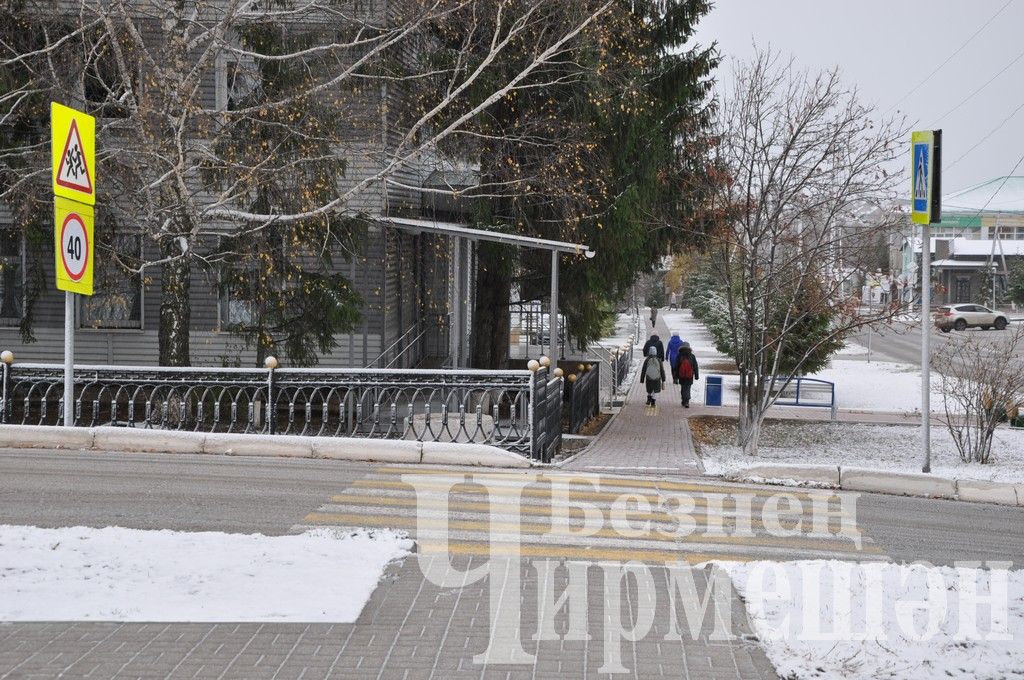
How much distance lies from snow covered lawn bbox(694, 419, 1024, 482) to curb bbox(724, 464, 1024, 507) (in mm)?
738

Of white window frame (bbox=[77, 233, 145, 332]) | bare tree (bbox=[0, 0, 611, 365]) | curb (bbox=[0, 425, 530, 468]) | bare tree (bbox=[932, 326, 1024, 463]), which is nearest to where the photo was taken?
curb (bbox=[0, 425, 530, 468])

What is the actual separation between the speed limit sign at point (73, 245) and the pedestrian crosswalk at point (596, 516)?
4412mm

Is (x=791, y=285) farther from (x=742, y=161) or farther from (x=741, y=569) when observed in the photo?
(x=741, y=569)

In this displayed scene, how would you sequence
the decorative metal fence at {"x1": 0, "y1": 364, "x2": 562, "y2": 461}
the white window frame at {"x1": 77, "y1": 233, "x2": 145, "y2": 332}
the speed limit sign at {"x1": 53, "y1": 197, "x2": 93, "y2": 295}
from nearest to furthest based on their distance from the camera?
the speed limit sign at {"x1": 53, "y1": 197, "x2": 93, "y2": 295}
the decorative metal fence at {"x1": 0, "y1": 364, "x2": 562, "y2": 461}
the white window frame at {"x1": 77, "y1": 233, "x2": 145, "y2": 332}

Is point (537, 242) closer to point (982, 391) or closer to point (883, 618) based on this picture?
point (982, 391)

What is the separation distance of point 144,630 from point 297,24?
1514 cm

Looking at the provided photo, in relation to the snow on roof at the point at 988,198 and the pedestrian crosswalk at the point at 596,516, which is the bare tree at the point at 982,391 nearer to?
the pedestrian crosswalk at the point at 596,516

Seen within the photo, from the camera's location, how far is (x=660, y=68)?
914 inches

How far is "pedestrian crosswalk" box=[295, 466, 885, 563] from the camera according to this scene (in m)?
9.43

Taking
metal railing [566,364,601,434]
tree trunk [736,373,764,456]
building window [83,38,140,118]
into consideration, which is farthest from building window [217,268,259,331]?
tree trunk [736,373,764,456]

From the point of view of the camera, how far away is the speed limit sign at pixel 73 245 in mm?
13359

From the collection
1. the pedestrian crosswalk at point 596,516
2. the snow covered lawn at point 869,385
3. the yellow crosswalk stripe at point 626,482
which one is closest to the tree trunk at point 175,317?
the yellow crosswalk stripe at point 626,482

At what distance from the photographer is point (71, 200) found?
13.6 meters

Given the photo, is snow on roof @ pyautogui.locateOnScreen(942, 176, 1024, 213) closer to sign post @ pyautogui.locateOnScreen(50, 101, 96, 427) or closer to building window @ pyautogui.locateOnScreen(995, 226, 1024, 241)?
building window @ pyautogui.locateOnScreen(995, 226, 1024, 241)
